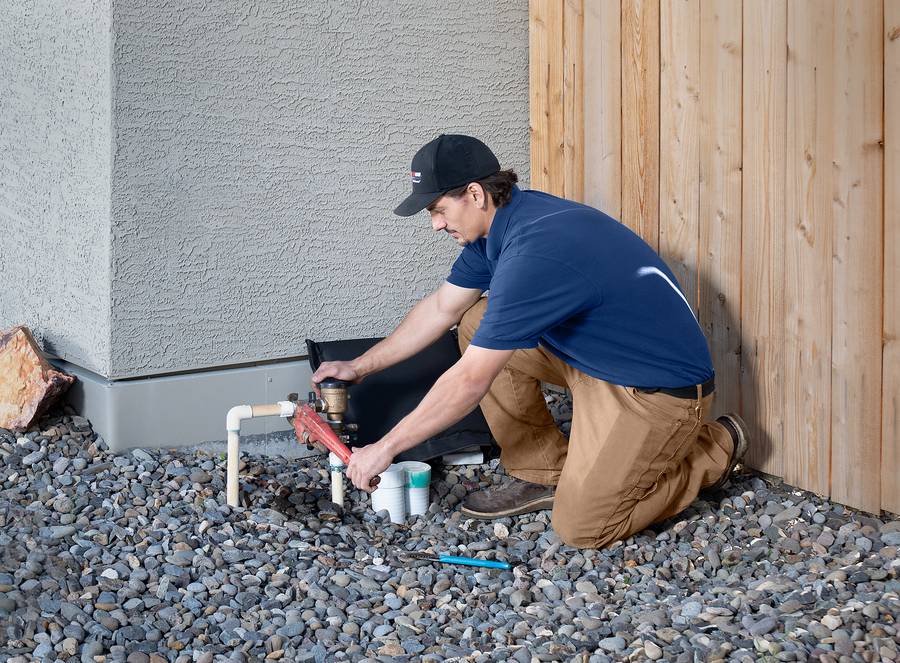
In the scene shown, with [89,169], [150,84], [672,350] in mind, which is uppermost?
[150,84]

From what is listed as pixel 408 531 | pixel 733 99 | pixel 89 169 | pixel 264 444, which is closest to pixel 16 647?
pixel 408 531

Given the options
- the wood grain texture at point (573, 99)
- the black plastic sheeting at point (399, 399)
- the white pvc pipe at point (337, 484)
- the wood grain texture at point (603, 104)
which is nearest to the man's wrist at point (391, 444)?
the white pvc pipe at point (337, 484)

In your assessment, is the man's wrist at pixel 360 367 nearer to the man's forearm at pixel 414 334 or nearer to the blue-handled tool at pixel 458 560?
the man's forearm at pixel 414 334

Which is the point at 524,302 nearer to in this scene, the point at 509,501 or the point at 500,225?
the point at 500,225

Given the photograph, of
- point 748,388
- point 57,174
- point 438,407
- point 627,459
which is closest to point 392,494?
point 438,407

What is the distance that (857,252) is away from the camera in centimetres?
320

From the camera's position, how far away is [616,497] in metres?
3.27

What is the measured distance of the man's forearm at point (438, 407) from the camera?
2.93 meters

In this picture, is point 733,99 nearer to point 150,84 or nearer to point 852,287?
point 852,287

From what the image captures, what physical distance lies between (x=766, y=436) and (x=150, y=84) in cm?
249

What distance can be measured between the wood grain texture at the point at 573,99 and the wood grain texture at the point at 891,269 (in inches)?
56.0

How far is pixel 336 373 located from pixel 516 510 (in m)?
0.77

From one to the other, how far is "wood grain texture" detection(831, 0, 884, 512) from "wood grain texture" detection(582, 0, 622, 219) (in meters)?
1.02

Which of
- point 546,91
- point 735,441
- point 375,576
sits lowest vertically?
point 375,576
